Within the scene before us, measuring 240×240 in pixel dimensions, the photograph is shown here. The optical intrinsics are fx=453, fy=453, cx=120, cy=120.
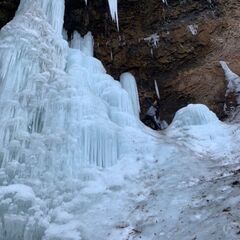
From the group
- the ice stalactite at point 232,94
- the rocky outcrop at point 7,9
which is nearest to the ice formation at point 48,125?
the rocky outcrop at point 7,9

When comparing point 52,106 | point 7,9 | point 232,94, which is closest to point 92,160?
point 52,106

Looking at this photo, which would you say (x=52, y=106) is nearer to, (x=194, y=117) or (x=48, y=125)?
(x=48, y=125)

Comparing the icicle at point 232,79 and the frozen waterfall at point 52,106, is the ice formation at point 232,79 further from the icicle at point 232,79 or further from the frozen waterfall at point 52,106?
the frozen waterfall at point 52,106

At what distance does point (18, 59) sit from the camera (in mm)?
9188

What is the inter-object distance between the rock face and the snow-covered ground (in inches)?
113

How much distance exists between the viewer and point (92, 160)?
25.3ft

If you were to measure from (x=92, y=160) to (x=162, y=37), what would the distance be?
6433mm

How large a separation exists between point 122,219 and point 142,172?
134 cm

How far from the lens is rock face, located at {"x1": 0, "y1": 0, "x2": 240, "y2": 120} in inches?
505

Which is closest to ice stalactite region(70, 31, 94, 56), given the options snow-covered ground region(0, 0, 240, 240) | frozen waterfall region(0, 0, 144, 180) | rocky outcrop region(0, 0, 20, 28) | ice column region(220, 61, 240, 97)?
rocky outcrop region(0, 0, 20, 28)

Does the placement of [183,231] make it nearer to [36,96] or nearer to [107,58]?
[36,96]

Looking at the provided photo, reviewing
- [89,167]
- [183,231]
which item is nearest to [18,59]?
Answer: [89,167]

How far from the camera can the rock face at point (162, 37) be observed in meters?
12.8

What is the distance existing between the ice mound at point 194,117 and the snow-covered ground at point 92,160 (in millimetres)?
22
